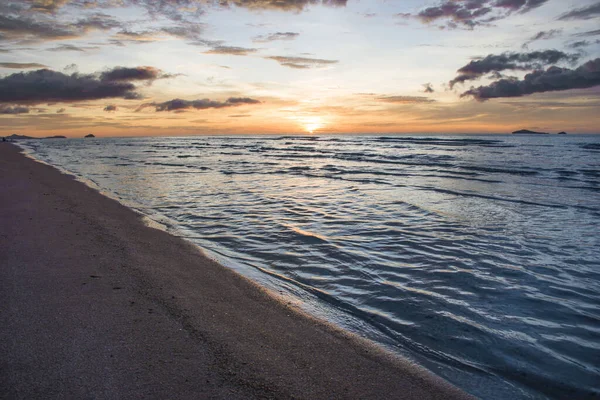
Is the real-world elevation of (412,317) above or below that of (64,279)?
below

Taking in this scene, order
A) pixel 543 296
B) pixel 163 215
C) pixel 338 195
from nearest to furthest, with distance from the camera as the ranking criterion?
pixel 543 296, pixel 163 215, pixel 338 195

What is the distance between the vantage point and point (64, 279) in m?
5.27

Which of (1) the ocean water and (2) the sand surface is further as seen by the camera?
(1) the ocean water

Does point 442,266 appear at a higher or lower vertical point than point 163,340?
lower

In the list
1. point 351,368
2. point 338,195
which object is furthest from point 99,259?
point 338,195

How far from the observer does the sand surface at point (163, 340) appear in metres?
3.07

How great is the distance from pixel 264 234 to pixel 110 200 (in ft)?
24.0

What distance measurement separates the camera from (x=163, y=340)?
3744 mm

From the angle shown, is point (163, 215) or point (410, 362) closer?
point (410, 362)

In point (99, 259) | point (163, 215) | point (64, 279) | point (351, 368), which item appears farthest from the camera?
point (163, 215)

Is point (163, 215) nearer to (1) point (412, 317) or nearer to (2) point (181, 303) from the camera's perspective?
(2) point (181, 303)

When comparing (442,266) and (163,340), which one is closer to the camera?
(163,340)

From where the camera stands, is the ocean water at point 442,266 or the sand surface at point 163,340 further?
the ocean water at point 442,266

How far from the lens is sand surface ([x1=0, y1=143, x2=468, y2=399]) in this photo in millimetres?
3070
